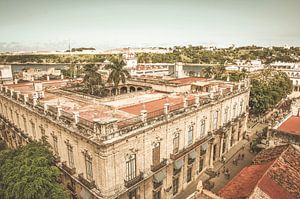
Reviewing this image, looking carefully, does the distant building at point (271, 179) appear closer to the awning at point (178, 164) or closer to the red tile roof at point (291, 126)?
the red tile roof at point (291, 126)

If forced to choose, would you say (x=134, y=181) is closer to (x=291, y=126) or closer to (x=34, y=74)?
(x=291, y=126)

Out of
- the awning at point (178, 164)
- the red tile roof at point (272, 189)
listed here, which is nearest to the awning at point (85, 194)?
the awning at point (178, 164)

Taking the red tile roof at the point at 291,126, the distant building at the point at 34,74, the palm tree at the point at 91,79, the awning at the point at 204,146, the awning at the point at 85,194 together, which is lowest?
the awning at the point at 85,194

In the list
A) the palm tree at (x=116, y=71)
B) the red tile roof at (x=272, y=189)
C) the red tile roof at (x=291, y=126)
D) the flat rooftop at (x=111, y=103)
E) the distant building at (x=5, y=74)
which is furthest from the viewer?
the distant building at (x=5, y=74)

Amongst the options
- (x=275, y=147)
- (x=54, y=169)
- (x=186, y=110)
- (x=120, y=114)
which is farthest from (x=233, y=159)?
(x=54, y=169)

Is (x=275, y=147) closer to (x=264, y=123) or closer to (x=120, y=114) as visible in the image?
(x=120, y=114)

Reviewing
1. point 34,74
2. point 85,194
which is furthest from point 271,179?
point 34,74

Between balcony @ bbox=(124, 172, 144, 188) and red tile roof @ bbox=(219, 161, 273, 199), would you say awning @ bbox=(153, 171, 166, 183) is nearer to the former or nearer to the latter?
balcony @ bbox=(124, 172, 144, 188)
